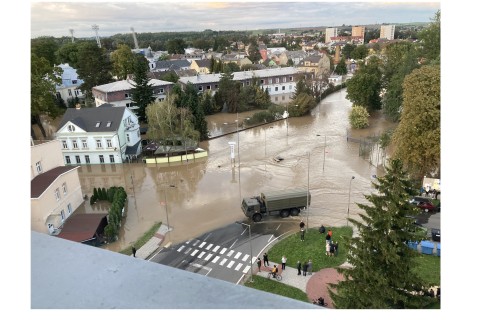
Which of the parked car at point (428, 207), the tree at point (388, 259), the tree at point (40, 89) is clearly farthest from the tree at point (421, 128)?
the tree at point (40, 89)

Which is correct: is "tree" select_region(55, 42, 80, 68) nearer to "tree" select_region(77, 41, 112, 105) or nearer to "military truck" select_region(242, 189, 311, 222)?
"tree" select_region(77, 41, 112, 105)

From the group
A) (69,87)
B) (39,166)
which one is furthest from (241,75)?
(39,166)

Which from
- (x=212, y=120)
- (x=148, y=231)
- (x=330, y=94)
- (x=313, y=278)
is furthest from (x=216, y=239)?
(x=330, y=94)

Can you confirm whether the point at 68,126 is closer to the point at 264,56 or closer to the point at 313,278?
the point at 313,278

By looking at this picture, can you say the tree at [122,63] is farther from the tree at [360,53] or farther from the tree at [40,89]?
the tree at [360,53]

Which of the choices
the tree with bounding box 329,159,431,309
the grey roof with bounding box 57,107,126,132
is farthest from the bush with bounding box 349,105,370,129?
the tree with bounding box 329,159,431,309

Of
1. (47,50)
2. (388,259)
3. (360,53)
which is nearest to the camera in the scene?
(388,259)

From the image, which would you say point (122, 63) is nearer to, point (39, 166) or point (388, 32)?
point (39, 166)
